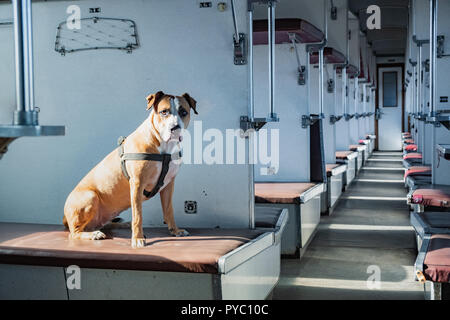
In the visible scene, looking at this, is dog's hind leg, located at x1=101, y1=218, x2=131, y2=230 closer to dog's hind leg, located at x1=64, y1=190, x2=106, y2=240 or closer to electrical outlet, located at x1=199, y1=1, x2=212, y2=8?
dog's hind leg, located at x1=64, y1=190, x2=106, y2=240

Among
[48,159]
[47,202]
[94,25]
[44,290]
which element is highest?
[94,25]

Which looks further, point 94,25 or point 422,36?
point 422,36

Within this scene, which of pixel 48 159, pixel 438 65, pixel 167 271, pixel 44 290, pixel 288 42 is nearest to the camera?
pixel 167 271

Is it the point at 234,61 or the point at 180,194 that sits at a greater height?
the point at 234,61

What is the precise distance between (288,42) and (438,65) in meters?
1.55

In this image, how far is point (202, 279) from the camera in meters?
3.03

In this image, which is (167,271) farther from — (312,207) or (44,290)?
(312,207)

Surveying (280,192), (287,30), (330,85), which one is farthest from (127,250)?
(330,85)

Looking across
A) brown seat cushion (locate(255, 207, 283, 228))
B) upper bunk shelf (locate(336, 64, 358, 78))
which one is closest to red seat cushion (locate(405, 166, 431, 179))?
brown seat cushion (locate(255, 207, 283, 228))

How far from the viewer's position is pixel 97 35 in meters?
4.03

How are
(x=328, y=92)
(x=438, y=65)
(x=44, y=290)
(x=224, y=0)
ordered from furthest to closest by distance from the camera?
(x=328, y=92) → (x=438, y=65) → (x=224, y=0) → (x=44, y=290)

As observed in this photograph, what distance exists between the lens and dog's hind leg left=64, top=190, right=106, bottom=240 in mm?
3471

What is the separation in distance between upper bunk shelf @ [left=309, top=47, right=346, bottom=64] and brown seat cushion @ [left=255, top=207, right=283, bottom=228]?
2.96 m

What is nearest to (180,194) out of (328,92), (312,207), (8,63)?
(8,63)
